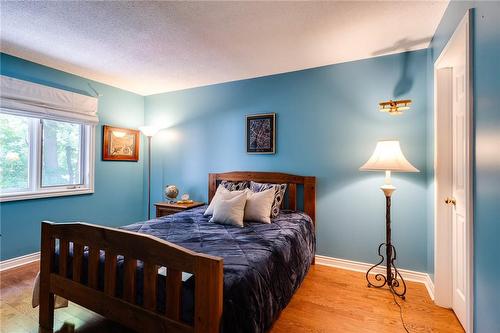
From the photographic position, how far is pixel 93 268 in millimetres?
1528

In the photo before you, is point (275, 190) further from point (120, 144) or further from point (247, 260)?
point (120, 144)

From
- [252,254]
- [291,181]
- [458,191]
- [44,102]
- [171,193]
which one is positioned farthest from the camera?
[171,193]

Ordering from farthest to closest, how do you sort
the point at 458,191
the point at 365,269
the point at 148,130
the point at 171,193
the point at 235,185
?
the point at 148,130
the point at 171,193
the point at 235,185
the point at 365,269
the point at 458,191

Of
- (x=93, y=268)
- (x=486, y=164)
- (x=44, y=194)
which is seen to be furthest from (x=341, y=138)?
(x=44, y=194)

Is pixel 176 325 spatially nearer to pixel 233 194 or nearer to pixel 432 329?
pixel 233 194

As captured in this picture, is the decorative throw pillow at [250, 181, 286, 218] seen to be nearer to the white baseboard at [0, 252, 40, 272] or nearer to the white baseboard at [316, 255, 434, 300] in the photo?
the white baseboard at [316, 255, 434, 300]

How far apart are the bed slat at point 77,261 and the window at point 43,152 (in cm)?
182

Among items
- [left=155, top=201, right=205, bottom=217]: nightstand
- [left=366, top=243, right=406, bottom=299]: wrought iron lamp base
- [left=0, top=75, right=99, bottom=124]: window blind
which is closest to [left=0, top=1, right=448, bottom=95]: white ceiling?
[left=0, top=75, right=99, bottom=124]: window blind

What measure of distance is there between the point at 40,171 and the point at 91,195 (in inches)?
26.9

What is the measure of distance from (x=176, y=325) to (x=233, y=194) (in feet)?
4.80

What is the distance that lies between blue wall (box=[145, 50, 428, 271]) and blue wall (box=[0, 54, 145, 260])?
1.28 m

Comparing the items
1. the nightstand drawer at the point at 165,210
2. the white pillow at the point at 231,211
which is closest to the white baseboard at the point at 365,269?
the white pillow at the point at 231,211

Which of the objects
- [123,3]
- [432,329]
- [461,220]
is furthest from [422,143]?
[123,3]

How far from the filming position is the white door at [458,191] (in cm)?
176
